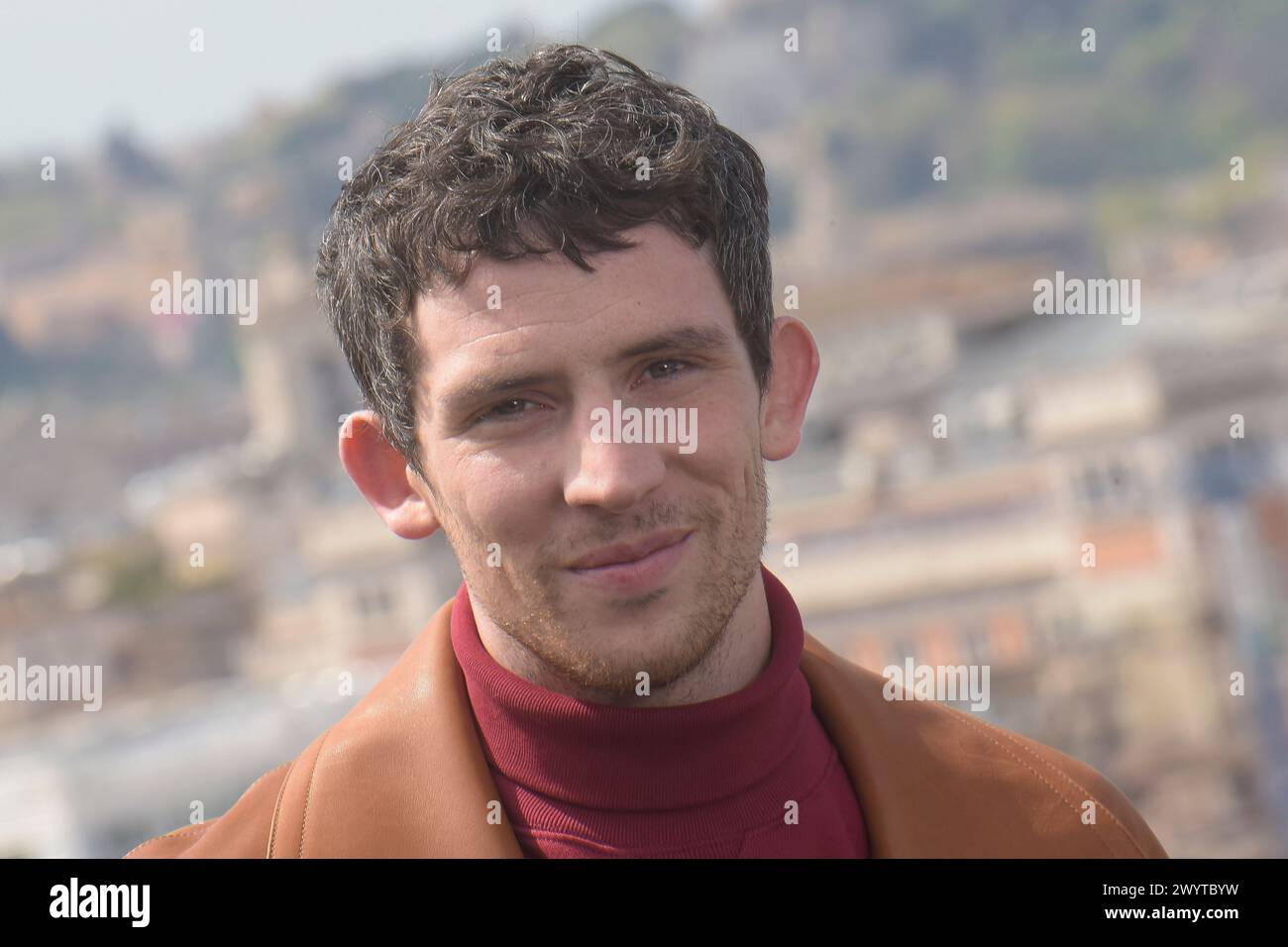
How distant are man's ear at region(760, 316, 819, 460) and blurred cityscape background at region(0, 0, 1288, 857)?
40cm

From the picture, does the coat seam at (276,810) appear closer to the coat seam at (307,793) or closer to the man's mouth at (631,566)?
the coat seam at (307,793)

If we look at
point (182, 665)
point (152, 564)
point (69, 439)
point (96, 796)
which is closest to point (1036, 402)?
point (96, 796)

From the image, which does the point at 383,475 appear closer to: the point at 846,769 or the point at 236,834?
the point at 236,834

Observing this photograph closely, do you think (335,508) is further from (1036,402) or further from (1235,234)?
(1235,234)

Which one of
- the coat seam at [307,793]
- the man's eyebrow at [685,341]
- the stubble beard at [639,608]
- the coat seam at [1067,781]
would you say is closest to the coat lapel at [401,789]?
the coat seam at [307,793]

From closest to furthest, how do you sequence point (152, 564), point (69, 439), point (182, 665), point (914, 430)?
1. point (914, 430)
2. point (182, 665)
3. point (152, 564)
4. point (69, 439)

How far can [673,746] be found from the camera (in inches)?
77.0

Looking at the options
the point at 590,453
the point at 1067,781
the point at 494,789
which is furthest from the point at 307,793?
the point at 1067,781

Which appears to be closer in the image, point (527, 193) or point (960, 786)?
point (527, 193)

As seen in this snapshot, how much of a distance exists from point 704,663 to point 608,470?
0.22 metres

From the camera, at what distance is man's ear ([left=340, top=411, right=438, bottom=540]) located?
6.75 ft

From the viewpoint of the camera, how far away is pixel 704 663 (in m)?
1.97

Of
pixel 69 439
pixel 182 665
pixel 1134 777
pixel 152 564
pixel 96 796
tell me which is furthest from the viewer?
pixel 69 439

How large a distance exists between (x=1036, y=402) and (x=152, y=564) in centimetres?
2140
